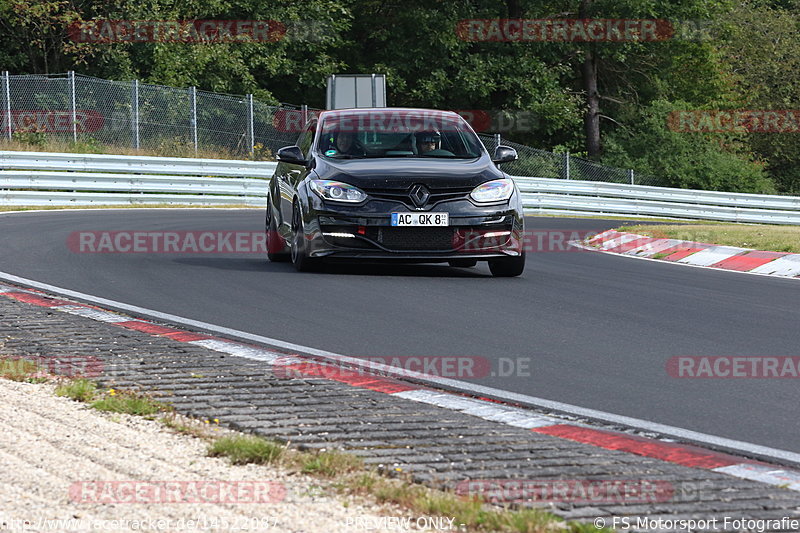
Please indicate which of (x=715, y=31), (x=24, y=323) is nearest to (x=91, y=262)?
(x=24, y=323)

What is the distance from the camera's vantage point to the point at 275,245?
43.8 feet

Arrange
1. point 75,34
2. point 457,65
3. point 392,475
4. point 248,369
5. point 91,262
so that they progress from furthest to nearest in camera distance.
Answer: point 457,65 → point 75,34 → point 91,262 → point 248,369 → point 392,475

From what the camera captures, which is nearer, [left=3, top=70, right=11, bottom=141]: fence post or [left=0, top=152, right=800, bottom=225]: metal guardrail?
[left=0, top=152, right=800, bottom=225]: metal guardrail

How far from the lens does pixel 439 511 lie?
4.10m

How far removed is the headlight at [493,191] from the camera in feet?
38.0

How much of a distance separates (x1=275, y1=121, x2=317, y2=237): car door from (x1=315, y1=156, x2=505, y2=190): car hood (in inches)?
16.3

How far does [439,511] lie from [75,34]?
110 ft

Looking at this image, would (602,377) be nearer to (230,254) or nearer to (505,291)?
(505,291)

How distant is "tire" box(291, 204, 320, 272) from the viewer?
38.7 feet

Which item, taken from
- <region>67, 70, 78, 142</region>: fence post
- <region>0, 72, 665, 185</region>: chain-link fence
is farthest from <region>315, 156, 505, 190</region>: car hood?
<region>67, 70, 78, 142</region>: fence post

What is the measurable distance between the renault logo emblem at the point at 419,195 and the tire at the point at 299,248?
3.81 feet
